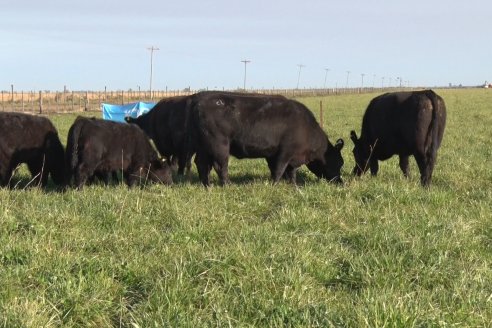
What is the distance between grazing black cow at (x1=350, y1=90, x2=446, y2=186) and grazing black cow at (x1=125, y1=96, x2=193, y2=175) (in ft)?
12.6

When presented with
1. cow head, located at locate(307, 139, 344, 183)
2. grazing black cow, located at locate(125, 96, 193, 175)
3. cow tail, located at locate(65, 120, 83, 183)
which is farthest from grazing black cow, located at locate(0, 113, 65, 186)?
cow head, located at locate(307, 139, 344, 183)

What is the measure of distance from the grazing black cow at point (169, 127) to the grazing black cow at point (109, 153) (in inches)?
64.9

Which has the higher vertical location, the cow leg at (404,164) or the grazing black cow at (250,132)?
the grazing black cow at (250,132)

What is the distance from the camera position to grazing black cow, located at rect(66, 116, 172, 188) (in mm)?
8000

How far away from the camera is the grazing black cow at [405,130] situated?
8.65 m

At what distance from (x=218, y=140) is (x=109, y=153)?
182cm

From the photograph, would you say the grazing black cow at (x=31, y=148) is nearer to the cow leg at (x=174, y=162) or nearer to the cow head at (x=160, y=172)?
the cow head at (x=160, y=172)

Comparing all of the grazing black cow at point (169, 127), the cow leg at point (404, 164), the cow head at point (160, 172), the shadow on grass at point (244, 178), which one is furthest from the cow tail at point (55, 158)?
the cow leg at point (404, 164)

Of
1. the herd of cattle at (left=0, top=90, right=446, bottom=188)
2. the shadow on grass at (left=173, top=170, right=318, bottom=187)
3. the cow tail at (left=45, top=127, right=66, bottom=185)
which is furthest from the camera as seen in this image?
the shadow on grass at (left=173, top=170, right=318, bottom=187)

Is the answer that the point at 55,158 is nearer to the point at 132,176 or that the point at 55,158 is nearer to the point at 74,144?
the point at 74,144

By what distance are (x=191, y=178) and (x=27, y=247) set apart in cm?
638

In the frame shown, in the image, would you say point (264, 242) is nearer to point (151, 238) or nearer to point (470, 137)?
point (151, 238)

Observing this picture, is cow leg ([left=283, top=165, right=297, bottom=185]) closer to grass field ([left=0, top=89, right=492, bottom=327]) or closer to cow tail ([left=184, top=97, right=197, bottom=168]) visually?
cow tail ([left=184, top=97, right=197, bottom=168])

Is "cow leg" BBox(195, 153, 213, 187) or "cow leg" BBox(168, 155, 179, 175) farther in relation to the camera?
"cow leg" BBox(168, 155, 179, 175)
